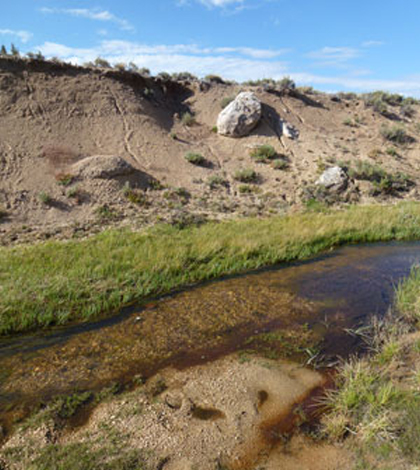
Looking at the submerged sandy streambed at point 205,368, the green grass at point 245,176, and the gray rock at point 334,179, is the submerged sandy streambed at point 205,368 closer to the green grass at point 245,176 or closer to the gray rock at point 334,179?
the gray rock at point 334,179

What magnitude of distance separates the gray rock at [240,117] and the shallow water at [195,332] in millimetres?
16641

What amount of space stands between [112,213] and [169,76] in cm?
1966

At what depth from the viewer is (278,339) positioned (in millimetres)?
6535

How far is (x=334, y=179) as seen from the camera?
19438mm

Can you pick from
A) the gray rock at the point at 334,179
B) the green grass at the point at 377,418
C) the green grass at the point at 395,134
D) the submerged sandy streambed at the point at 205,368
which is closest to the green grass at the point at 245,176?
the gray rock at the point at 334,179

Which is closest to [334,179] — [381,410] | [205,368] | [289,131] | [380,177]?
[380,177]

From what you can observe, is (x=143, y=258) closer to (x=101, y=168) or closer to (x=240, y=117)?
(x=101, y=168)

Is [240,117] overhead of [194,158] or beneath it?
overhead

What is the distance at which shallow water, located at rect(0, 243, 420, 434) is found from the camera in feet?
17.7

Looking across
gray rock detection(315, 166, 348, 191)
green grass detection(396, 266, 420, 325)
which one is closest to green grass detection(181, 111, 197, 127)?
gray rock detection(315, 166, 348, 191)

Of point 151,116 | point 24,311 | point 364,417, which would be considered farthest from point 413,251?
point 151,116

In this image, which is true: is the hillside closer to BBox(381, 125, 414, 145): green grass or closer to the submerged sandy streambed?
BBox(381, 125, 414, 145): green grass

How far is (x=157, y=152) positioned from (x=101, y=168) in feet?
17.2

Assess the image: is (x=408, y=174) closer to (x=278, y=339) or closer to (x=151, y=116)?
(x=151, y=116)
